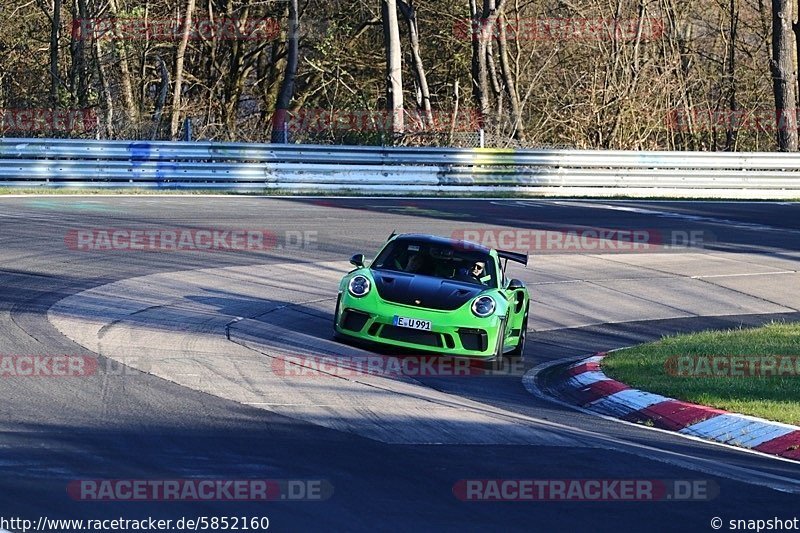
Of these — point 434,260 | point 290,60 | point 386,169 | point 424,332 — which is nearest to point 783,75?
point 290,60

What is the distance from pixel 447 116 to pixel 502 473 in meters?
28.3

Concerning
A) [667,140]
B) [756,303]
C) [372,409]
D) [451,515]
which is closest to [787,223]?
[756,303]

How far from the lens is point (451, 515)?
19.2ft

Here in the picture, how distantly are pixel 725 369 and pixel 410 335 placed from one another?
117 inches

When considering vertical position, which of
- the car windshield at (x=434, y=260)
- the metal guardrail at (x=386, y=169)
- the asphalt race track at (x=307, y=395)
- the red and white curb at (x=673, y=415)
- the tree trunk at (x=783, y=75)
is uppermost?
the tree trunk at (x=783, y=75)

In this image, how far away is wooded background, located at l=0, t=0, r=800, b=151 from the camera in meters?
34.3

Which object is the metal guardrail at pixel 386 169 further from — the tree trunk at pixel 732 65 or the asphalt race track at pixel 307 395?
the tree trunk at pixel 732 65

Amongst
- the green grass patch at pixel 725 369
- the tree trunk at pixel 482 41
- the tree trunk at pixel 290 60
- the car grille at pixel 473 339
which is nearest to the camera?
the green grass patch at pixel 725 369

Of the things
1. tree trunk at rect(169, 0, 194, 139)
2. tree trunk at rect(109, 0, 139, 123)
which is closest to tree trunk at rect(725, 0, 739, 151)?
tree trunk at rect(169, 0, 194, 139)

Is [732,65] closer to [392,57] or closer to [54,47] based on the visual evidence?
[392,57]

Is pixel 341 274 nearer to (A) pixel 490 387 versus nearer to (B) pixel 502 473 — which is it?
(A) pixel 490 387

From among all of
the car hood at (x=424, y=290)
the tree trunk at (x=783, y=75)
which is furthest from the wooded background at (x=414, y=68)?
the car hood at (x=424, y=290)

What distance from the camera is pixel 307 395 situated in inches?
351

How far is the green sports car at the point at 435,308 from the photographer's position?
1085cm
